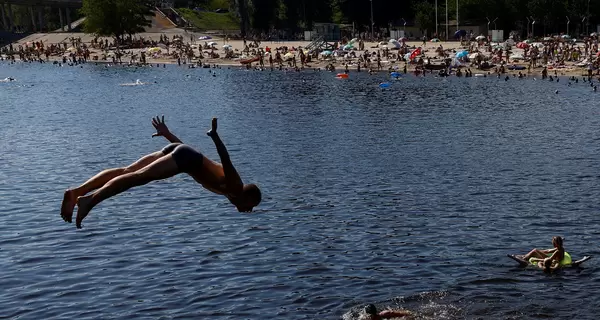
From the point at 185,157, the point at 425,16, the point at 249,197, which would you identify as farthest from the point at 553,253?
the point at 425,16

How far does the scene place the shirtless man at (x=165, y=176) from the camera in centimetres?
1365

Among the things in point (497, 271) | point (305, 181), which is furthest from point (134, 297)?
point (305, 181)

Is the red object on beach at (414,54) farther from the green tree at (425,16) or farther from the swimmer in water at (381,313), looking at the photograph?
the swimmer in water at (381,313)

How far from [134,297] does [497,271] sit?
11.9m

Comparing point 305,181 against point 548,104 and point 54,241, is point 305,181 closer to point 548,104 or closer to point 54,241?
point 54,241

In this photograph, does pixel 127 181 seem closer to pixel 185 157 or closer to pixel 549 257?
pixel 185 157

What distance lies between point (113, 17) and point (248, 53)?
34.1 m

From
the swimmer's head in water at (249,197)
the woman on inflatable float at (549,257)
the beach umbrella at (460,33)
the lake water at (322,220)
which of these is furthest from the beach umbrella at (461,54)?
the swimmer's head in water at (249,197)

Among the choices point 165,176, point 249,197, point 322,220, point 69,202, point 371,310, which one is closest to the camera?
point 165,176

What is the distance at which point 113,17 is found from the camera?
15212 cm

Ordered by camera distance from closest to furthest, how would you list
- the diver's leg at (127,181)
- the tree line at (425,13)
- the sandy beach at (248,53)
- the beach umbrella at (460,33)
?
1. the diver's leg at (127,181)
2. the sandy beach at (248,53)
3. the tree line at (425,13)
4. the beach umbrella at (460,33)

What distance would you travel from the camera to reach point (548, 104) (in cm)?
7456

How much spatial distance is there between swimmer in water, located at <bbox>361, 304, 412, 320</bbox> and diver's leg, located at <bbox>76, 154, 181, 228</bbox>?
11207 mm

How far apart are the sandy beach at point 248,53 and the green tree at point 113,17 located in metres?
3.31
